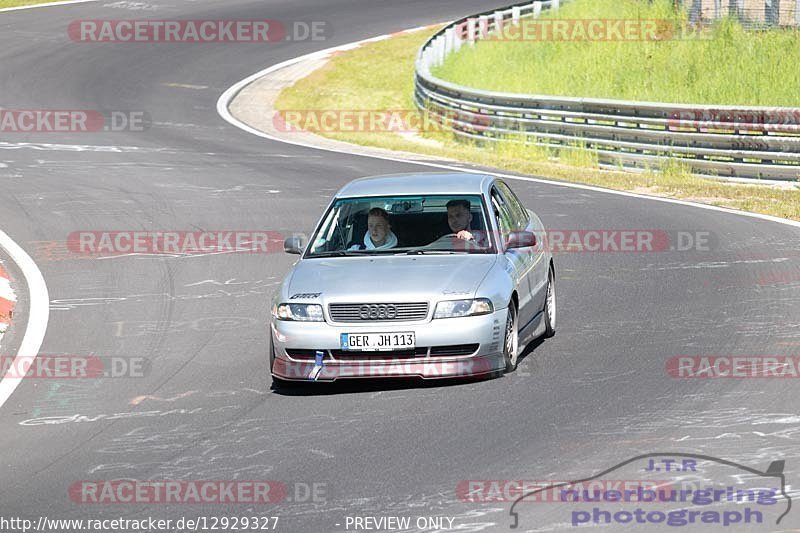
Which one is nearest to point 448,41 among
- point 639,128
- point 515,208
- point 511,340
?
point 639,128

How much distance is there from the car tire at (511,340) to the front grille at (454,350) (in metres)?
0.31

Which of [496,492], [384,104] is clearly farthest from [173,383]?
[384,104]

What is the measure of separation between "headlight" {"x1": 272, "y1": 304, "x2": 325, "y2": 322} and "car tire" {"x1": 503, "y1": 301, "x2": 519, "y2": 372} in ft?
4.39

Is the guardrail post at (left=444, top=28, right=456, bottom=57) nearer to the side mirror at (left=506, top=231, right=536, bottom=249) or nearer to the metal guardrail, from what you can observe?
the metal guardrail

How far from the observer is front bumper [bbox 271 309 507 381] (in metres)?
9.59

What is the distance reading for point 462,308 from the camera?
9.72 m

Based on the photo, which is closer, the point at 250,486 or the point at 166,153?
the point at 250,486

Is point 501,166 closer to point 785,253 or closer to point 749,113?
point 749,113

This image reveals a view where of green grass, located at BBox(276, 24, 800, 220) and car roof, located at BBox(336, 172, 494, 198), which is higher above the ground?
car roof, located at BBox(336, 172, 494, 198)

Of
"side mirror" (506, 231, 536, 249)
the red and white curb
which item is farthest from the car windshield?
the red and white curb

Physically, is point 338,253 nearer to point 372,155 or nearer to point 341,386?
point 341,386

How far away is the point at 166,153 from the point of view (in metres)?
25.8

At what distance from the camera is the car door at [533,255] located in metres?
11.0

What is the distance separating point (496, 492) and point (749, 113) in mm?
15268
